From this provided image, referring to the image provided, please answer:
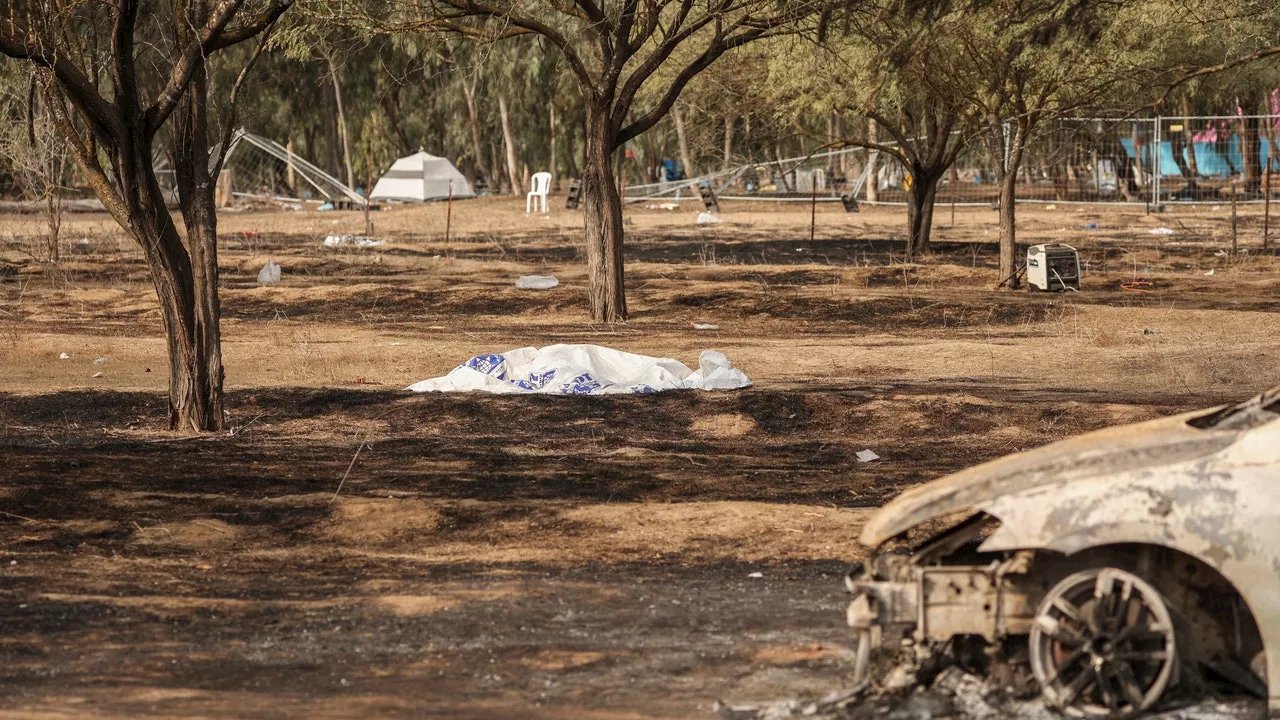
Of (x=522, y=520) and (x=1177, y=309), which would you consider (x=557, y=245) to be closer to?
(x=1177, y=309)

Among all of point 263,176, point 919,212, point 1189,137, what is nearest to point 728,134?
point 919,212

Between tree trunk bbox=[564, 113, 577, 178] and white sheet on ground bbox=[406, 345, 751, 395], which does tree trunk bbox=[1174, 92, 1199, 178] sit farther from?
white sheet on ground bbox=[406, 345, 751, 395]

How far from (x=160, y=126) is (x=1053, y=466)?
834 cm

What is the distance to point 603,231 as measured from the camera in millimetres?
21234

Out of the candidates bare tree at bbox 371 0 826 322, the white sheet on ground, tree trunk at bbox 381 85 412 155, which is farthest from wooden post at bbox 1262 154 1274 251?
tree trunk at bbox 381 85 412 155

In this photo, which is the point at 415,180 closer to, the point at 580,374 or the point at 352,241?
the point at 352,241

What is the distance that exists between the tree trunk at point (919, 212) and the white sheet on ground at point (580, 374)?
48.5ft

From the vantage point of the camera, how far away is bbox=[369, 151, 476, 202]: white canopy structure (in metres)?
59.2

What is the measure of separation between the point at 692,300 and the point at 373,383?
25.6 feet

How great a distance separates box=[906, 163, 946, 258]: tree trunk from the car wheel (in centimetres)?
2409

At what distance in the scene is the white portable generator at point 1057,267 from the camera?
A: 23.2m

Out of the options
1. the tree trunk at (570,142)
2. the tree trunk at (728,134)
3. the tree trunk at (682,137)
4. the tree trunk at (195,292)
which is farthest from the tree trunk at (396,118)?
the tree trunk at (195,292)

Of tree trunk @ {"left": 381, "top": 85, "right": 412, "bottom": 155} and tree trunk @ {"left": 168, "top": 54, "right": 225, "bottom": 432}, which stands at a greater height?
tree trunk @ {"left": 381, "top": 85, "right": 412, "bottom": 155}

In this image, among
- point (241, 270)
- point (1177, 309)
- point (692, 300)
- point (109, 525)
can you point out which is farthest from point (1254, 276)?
point (109, 525)
